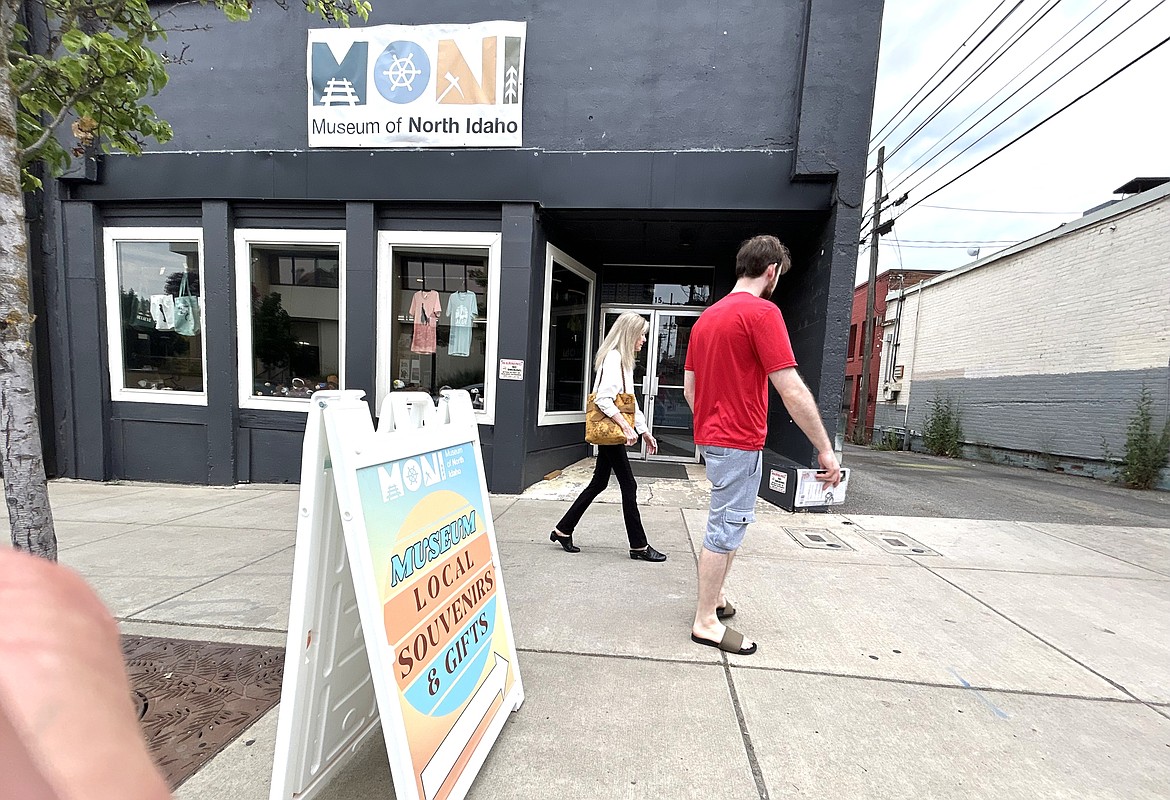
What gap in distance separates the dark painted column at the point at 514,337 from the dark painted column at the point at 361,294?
1.42 meters

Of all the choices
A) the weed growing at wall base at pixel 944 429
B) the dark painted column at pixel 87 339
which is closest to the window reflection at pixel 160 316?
the dark painted column at pixel 87 339

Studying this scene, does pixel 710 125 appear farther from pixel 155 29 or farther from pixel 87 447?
pixel 87 447

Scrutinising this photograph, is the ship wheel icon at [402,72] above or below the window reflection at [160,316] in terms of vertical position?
above

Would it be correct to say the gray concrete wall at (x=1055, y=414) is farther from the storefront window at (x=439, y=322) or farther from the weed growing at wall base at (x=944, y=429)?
the storefront window at (x=439, y=322)

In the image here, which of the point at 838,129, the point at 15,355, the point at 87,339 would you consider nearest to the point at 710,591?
the point at 15,355

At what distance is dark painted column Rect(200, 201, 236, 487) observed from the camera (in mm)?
5629

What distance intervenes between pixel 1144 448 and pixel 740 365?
9953 millimetres

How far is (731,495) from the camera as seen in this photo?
2520mm

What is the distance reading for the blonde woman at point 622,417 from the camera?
3.47 m

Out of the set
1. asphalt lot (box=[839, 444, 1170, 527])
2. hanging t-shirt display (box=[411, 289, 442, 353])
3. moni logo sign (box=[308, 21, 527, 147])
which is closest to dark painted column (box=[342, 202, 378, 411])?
hanging t-shirt display (box=[411, 289, 442, 353])

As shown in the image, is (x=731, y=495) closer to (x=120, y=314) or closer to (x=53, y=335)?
(x=120, y=314)

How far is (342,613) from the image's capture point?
1611 millimetres

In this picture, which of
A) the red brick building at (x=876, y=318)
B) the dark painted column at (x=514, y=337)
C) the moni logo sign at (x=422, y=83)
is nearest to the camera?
the moni logo sign at (x=422, y=83)

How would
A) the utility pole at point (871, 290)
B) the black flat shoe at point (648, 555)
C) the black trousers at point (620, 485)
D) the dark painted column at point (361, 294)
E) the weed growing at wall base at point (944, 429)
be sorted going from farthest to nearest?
1. the utility pole at point (871, 290)
2. the weed growing at wall base at point (944, 429)
3. the dark painted column at point (361, 294)
4. the black flat shoe at point (648, 555)
5. the black trousers at point (620, 485)
